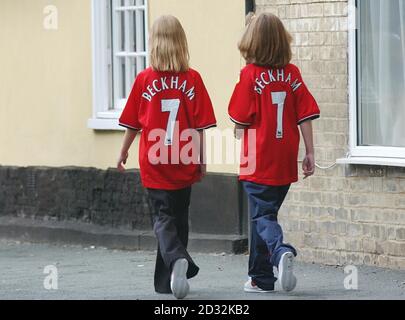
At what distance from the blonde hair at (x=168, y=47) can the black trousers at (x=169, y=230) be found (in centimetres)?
88

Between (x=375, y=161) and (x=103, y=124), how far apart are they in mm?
3424

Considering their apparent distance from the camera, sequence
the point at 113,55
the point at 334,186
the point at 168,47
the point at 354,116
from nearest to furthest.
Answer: the point at 168,47 < the point at 354,116 < the point at 334,186 < the point at 113,55

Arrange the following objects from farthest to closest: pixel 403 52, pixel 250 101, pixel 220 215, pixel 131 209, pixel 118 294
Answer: pixel 131 209, pixel 220 215, pixel 403 52, pixel 118 294, pixel 250 101

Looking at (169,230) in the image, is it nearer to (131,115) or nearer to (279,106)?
(131,115)

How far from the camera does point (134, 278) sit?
33.9 feet

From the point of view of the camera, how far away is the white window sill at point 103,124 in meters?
12.6

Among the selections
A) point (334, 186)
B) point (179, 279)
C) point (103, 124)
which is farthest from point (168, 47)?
point (103, 124)

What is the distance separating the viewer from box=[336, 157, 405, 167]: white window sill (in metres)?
10.2

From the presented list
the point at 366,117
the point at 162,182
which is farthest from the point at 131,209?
the point at 162,182

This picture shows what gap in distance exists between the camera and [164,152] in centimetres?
870

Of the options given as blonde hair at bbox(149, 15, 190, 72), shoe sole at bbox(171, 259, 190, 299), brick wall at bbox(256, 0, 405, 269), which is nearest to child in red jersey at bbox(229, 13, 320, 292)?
blonde hair at bbox(149, 15, 190, 72)

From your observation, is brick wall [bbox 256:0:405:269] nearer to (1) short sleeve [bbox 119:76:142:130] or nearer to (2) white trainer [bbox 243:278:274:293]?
(2) white trainer [bbox 243:278:274:293]
